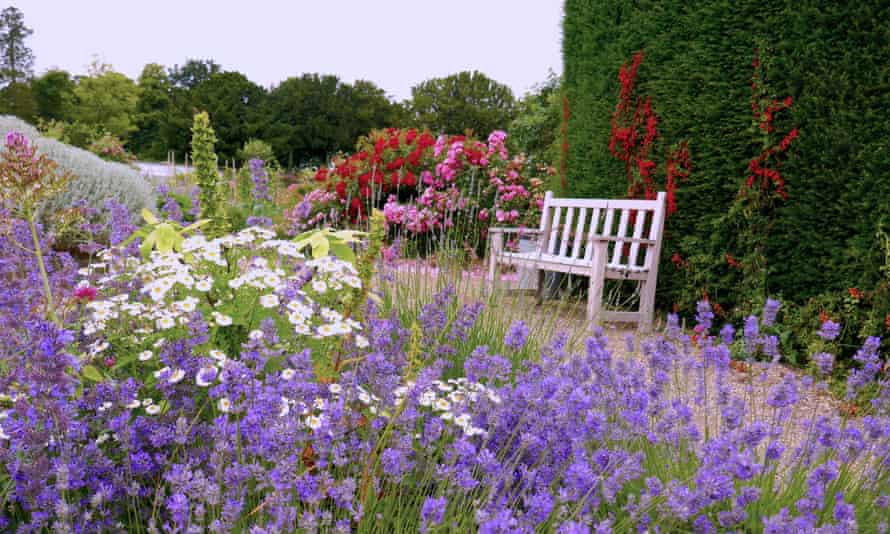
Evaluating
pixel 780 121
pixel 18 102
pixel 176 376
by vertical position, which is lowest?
pixel 176 376

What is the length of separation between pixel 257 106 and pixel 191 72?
13.6m

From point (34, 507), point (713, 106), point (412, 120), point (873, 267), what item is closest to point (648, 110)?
point (713, 106)

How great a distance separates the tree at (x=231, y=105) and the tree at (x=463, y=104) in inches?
459

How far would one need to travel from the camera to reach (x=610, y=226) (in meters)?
6.25

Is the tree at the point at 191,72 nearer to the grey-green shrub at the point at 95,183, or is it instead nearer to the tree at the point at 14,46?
the tree at the point at 14,46

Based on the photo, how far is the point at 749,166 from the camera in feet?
16.7

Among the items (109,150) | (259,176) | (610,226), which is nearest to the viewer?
(259,176)

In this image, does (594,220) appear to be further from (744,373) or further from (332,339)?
(332,339)

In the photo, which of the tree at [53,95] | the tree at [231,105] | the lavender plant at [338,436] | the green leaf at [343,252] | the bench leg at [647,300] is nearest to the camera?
the lavender plant at [338,436]

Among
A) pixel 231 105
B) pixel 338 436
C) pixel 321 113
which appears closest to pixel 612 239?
pixel 338 436

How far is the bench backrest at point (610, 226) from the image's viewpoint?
5812 millimetres

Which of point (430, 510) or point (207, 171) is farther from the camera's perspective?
point (207, 171)

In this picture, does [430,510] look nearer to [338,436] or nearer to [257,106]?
[338,436]

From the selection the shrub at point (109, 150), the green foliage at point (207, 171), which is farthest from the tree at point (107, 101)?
the green foliage at point (207, 171)
